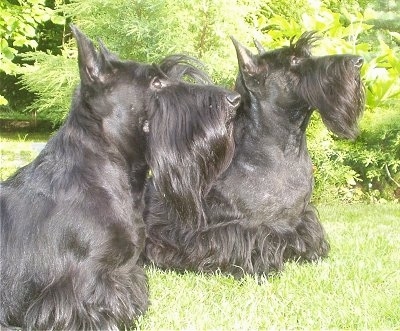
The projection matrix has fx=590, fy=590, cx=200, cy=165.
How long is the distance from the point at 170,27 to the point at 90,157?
17.8 feet

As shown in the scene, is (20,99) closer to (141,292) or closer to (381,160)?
(381,160)

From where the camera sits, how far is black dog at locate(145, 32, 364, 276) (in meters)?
3.73

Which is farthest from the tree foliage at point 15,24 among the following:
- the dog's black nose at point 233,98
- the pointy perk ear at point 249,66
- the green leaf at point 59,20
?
the dog's black nose at point 233,98

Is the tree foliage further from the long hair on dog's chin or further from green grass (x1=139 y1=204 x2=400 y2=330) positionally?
the long hair on dog's chin

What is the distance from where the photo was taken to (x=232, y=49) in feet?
26.0

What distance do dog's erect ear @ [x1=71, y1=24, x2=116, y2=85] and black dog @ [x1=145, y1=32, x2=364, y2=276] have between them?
1.29 meters

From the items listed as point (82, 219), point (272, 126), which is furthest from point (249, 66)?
point (82, 219)

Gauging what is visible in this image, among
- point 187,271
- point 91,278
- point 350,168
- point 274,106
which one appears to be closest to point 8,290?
point 91,278

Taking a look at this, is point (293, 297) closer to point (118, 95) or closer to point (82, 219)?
point (82, 219)

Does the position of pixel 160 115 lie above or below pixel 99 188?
above

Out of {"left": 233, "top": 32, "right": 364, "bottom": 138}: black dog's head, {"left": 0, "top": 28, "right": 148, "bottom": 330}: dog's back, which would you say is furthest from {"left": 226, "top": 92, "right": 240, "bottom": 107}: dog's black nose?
{"left": 233, "top": 32, "right": 364, "bottom": 138}: black dog's head

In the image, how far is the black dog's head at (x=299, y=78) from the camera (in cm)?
369

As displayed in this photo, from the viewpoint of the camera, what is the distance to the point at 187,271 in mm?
3906

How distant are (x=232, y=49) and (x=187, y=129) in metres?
5.40
